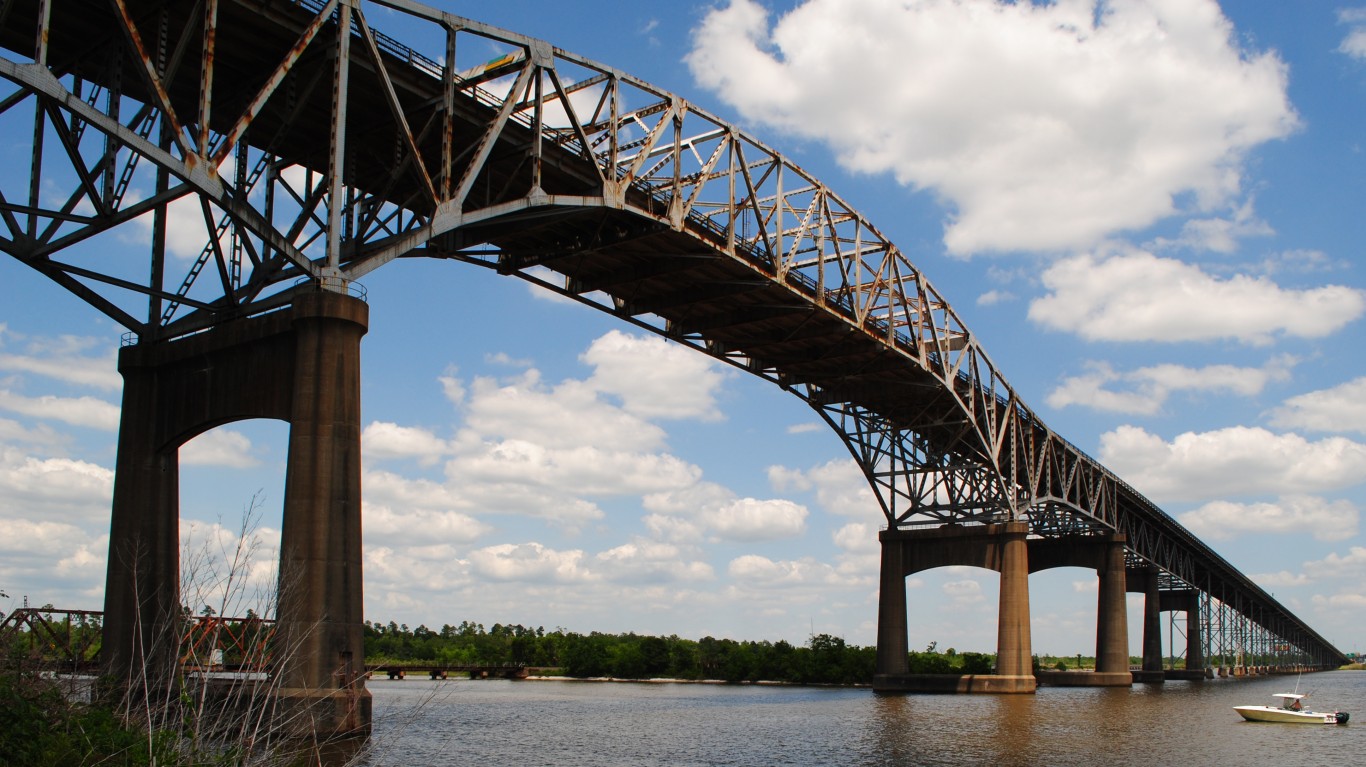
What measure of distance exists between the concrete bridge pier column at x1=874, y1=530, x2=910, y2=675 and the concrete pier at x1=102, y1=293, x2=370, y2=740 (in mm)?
51488

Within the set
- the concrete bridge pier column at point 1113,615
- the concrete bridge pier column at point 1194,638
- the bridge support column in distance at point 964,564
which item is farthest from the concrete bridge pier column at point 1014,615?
the concrete bridge pier column at point 1194,638

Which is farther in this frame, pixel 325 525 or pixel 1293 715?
pixel 1293 715

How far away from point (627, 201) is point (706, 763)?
69.3ft

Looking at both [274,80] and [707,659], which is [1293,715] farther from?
[707,659]

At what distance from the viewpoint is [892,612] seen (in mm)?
78312

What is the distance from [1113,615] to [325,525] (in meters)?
82.3

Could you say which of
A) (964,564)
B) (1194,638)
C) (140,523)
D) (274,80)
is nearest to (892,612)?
(964,564)

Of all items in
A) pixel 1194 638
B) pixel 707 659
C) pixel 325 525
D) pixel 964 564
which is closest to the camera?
pixel 325 525

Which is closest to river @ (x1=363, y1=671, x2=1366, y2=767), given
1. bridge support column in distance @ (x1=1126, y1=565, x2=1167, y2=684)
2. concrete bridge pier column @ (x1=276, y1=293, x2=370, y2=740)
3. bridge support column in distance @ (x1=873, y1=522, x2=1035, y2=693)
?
concrete bridge pier column @ (x1=276, y1=293, x2=370, y2=740)

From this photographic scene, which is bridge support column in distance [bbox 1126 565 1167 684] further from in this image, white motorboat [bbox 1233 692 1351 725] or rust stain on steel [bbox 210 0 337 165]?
rust stain on steel [bbox 210 0 337 165]

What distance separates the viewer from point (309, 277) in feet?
105

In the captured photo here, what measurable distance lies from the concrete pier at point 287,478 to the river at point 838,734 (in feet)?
8.07

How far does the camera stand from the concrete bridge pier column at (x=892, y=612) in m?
77.9

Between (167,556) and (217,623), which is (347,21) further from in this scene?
(217,623)
